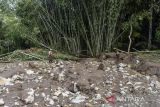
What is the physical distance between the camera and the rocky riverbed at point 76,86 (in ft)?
12.5

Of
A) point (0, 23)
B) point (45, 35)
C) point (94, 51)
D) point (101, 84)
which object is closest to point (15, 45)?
point (0, 23)

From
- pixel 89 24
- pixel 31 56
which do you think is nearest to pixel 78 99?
pixel 31 56

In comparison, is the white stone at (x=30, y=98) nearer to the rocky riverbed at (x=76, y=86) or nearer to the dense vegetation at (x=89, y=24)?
the rocky riverbed at (x=76, y=86)

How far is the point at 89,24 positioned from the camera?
210 inches

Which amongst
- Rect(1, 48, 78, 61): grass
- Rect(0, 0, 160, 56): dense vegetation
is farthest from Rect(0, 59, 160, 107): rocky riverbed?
Rect(0, 0, 160, 56): dense vegetation

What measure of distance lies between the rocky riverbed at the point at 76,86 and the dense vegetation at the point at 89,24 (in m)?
0.87

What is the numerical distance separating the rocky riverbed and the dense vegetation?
2.86 feet

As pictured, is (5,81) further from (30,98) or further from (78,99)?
(78,99)

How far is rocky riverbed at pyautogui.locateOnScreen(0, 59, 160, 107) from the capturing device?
150 inches

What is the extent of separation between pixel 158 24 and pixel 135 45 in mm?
537

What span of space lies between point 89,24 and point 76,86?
1559 mm

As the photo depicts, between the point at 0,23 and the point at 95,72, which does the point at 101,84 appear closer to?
the point at 95,72

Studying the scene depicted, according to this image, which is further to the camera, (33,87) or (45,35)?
(45,35)

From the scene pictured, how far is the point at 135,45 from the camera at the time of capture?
5848 millimetres
